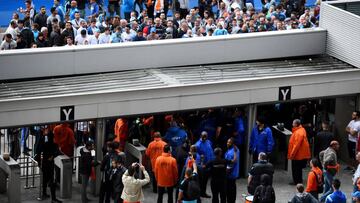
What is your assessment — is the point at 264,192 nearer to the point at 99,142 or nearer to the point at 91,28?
the point at 99,142

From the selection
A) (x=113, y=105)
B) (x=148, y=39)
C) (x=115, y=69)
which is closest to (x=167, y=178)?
(x=113, y=105)

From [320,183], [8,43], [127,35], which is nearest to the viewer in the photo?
[320,183]

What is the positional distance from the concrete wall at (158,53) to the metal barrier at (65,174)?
236cm

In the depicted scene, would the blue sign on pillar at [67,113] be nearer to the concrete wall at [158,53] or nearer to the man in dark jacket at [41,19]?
the concrete wall at [158,53]

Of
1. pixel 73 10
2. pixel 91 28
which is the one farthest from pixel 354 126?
pixel 73 10

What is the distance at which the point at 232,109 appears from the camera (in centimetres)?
2723

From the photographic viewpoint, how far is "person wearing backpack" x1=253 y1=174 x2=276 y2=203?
22547 mm

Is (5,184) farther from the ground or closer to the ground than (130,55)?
closer to the ground

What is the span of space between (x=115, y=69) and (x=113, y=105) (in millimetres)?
2010

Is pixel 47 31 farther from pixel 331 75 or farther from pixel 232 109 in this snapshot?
pixel 331 75

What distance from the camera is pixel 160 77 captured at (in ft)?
88.1

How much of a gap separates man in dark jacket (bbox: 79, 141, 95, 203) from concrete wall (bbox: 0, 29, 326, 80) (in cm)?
259

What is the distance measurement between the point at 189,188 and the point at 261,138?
359 centimetres

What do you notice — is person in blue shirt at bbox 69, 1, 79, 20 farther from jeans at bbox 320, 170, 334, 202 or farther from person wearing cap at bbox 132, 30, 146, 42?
jeans at bbox 320, 170, 334, 202
